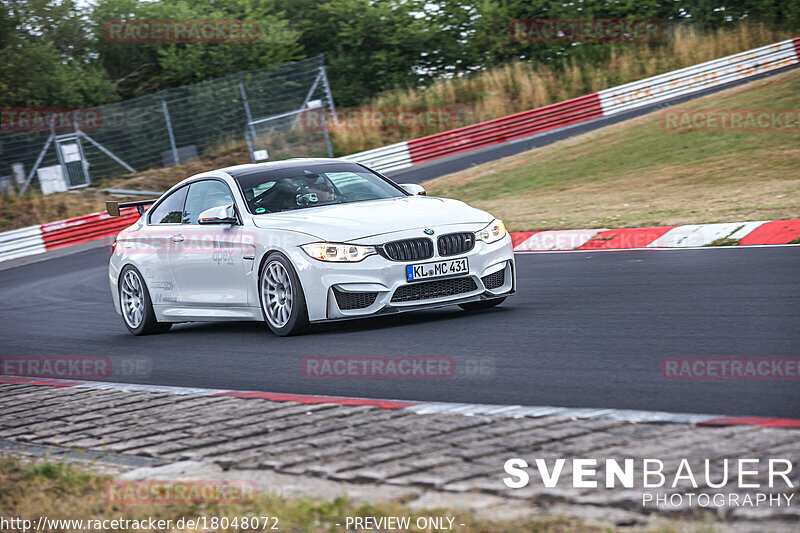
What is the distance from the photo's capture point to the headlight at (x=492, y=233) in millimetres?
9312

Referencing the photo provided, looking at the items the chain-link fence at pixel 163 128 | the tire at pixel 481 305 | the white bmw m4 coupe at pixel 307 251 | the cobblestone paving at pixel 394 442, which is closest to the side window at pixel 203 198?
the white bmw m4 coupe at pixel 307 251

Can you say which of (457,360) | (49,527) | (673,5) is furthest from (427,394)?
(673,5)

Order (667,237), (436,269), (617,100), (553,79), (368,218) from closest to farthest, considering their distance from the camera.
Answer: (436,269), (368,218), (667,237), (617,100), (553,79)

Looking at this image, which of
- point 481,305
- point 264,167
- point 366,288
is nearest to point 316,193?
point 264,167

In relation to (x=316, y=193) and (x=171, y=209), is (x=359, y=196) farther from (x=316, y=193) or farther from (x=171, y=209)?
(x=171, y=209)

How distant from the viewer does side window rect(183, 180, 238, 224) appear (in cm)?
1026

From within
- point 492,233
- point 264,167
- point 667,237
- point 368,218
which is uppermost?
point 264,167

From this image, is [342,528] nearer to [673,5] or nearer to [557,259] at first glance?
Result: [557,259]

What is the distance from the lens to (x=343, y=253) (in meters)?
8.82

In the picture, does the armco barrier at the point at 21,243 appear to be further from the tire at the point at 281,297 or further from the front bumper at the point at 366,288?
the front bumper at the point at 366,288

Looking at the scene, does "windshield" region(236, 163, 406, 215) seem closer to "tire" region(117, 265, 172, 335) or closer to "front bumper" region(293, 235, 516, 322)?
"front bumper" region(293, 235, 516, 322)

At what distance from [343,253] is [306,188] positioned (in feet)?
4.64

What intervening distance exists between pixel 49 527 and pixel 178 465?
0.84 meters

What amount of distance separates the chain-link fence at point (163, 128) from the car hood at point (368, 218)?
847 inches
